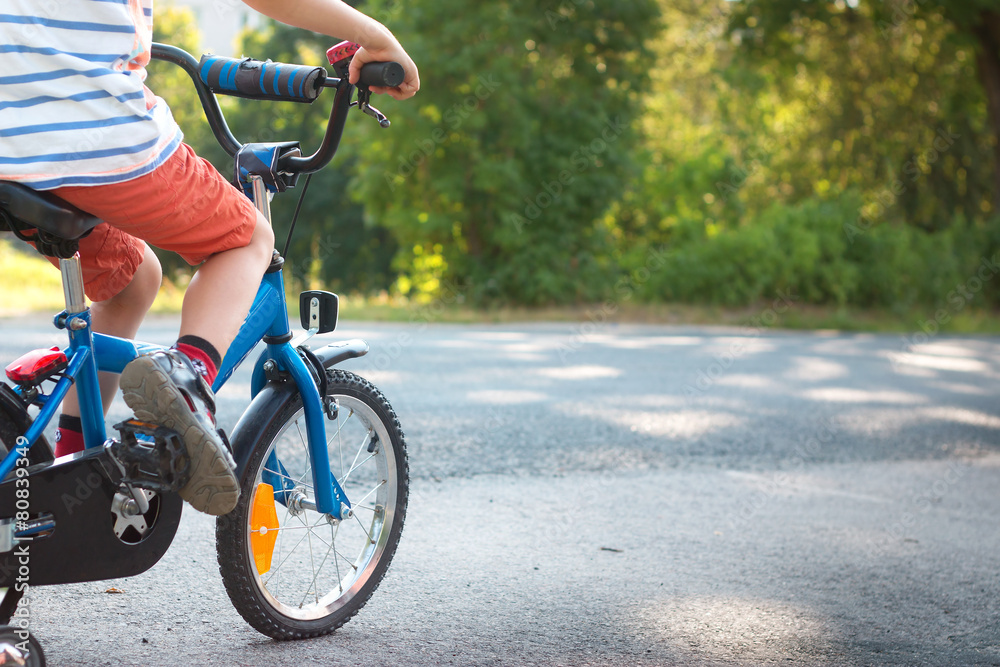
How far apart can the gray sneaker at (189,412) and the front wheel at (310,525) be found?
0.33 meters

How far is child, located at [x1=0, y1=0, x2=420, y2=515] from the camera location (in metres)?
1.73

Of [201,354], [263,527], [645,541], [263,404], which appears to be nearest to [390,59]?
[201,354]

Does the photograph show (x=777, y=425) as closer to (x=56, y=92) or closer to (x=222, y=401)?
(x=222, y=401)

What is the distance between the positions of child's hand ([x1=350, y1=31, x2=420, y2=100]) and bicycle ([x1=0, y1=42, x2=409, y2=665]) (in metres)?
0.04

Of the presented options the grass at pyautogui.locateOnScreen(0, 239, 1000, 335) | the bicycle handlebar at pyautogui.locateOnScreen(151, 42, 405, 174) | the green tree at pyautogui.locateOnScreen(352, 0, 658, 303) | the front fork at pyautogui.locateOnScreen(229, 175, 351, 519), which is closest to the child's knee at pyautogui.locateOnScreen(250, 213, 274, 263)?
the front fork at pyautogui.locateOnScreen(229, 175, 351, 519)

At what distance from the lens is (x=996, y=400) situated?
796 cm

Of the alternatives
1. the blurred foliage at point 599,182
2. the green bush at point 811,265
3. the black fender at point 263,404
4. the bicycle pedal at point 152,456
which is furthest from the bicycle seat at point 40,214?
the green bush at point 811,265

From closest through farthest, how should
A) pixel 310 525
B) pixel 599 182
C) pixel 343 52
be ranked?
pixel 343 52
pixel 310 525
pixel 599 182

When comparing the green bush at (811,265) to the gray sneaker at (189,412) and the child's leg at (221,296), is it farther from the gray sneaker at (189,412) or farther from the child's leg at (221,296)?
the gray sneaker at (189,412)

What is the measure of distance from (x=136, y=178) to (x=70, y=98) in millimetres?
179

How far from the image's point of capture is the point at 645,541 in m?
3.69

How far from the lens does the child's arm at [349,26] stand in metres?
2.04

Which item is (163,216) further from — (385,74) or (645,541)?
(645,541)

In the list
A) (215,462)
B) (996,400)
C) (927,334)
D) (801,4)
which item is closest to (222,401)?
(215,462)
